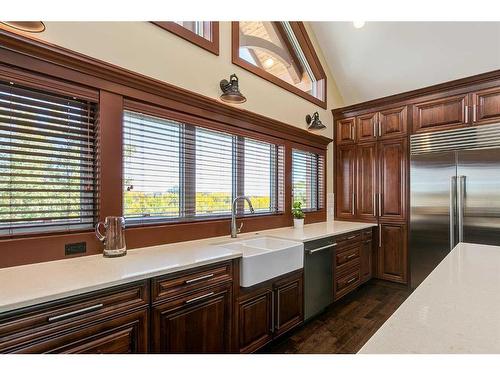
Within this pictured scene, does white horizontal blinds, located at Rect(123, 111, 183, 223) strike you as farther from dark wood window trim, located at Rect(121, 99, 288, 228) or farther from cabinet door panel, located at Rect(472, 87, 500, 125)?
cabinet door panel, located at Rect(472, 87, 500, 125)

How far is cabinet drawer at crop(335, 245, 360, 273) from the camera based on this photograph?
2.89 m

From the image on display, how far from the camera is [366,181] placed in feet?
12.4

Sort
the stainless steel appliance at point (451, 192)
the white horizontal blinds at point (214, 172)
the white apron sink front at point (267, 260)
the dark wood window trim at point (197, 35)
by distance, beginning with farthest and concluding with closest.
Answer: the stainless steel appliance at point (451, 192) < the white horizontal blinds at point (214, 172) < the dark wood window trim at point (197, 35) < the white apron sink front at point (267, 260)

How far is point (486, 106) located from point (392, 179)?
1.21 metres

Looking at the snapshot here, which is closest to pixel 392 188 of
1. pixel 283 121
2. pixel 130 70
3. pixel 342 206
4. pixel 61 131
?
pixel 342 206

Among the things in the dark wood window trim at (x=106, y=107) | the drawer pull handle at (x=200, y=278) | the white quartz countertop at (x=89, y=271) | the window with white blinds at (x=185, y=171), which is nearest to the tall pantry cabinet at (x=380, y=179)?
the window with white blinds at (x=185, y=171)

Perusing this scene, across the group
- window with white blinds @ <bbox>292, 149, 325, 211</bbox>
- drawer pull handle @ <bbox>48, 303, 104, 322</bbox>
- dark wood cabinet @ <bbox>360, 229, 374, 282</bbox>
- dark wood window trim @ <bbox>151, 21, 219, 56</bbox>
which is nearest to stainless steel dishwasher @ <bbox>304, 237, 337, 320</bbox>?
dark wood cabinet @ <bbox>360, 229, 374, 282</bbox>

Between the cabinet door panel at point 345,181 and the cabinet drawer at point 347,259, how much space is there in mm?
825

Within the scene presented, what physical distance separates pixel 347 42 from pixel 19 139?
3.86m

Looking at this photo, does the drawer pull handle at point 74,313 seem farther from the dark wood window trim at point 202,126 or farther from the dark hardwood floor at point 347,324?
the dark hardwood floor at point 347,324

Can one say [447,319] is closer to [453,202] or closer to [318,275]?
[318,275]

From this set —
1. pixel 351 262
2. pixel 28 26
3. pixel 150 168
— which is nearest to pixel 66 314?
pixel 150 168

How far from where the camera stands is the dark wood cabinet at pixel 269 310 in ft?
6.19

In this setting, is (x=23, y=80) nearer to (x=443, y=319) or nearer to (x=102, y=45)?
(x=102, y=45)
